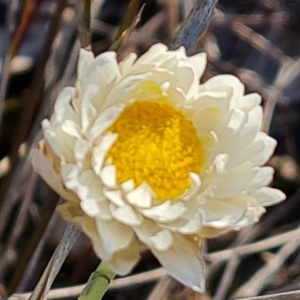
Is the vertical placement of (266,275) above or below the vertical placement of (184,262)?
below

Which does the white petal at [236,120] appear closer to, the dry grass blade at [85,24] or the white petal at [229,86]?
the white petal at [229,86]

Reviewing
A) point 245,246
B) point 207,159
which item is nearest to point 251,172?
point 207,159

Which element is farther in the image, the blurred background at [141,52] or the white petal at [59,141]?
the blurred background at [141,52]

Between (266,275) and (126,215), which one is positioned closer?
(126,215)

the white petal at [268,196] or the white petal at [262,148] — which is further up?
the white petal at [262,148]

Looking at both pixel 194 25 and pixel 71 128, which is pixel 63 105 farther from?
pixel 194 25

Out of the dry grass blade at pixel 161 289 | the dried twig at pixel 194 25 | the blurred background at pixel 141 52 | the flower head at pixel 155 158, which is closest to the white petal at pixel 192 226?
the flower head at pixel 155 158

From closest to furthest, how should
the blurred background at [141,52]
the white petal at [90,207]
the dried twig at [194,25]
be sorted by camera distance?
1. the white petal at [90,207]
2. the dried twig at [194,25]
3. the blurred background at [141,52]

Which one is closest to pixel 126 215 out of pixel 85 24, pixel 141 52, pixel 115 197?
pixel 115 197
